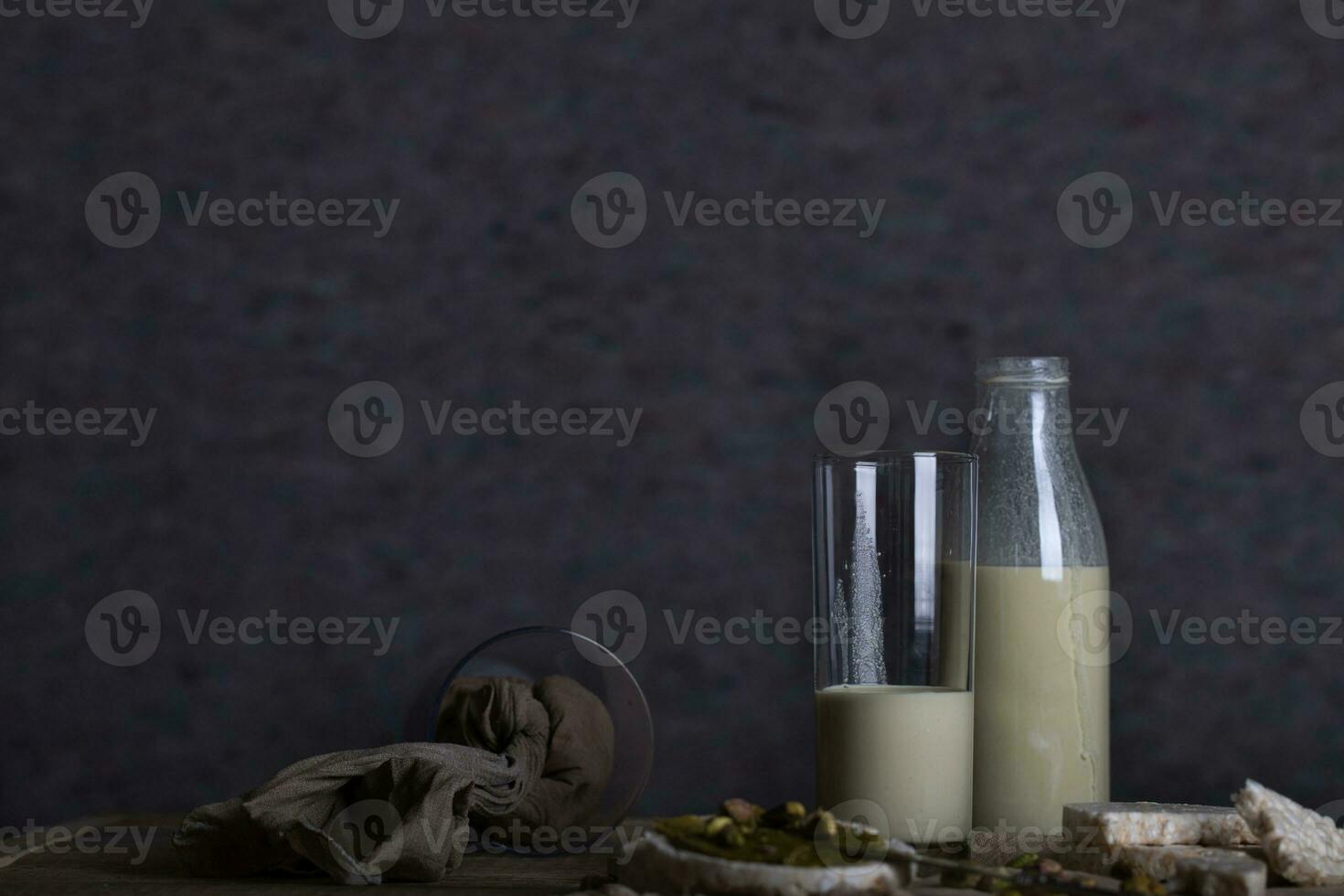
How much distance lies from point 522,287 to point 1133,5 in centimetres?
69

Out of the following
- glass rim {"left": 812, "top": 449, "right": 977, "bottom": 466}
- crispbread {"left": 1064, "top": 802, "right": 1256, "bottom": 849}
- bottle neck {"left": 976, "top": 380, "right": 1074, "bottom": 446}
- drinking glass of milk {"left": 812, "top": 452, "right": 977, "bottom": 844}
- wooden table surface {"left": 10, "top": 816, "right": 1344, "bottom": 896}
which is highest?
bottle neck {"left": 976, "top": 380, "right": 1074, "bottom": 446}

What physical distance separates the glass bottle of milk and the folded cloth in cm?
29

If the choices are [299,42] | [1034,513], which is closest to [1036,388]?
[1034,513]

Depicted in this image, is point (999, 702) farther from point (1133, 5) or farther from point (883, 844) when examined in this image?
point (1133, 5)

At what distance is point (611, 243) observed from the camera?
55.1 inches

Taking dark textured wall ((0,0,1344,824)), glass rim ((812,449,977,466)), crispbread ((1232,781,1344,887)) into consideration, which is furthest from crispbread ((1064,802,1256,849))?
dark textured wall ((0,0,1344,824))

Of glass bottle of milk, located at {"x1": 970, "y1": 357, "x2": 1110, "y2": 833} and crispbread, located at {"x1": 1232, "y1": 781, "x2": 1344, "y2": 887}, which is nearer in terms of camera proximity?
crispbread, located at {"x1": 1232, "y1": 781, "x2": 1344, "y2": 887}

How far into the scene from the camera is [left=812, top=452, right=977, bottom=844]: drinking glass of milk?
0.95 meters

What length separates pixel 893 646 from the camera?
37.9 inches

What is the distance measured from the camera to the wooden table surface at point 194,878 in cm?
91

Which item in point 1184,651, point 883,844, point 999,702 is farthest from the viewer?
point 1184,651

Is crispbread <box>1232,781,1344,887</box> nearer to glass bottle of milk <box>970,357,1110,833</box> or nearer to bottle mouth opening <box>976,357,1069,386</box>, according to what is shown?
glass bottle of milk <box>970,357,1110,833</box>

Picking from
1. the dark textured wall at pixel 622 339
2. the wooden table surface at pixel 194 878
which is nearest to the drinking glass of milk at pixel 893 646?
the wooden table surface at pixel 194 878

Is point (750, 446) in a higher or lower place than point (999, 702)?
higher
